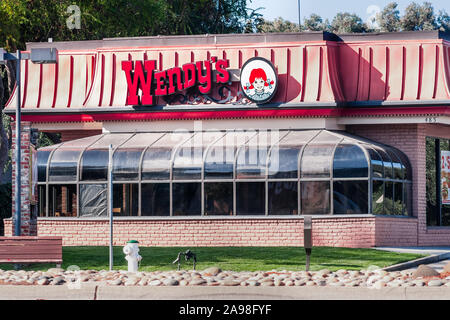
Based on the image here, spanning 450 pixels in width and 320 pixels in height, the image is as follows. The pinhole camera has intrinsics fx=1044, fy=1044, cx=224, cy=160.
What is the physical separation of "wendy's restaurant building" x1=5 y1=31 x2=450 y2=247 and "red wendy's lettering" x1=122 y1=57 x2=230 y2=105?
0.15 feet

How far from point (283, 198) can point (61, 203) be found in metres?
A: 7.44

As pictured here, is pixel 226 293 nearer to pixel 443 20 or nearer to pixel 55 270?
pixel 55 270

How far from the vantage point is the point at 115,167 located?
33688 mm

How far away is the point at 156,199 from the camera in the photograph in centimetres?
3353

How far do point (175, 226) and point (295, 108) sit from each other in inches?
213

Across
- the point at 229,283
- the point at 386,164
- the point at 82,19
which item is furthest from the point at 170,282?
the point at 82,19

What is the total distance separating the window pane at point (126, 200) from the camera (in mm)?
33656

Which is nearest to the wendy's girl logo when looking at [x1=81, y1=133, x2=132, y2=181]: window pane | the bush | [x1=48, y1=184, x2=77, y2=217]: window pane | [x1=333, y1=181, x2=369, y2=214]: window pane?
[x1=333, y1=181, x2=369, y2=214]: window pane

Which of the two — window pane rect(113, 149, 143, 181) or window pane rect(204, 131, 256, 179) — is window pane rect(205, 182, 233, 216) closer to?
window pane rect(204, 131, 256, 179)

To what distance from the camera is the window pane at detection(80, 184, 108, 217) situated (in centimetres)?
3388

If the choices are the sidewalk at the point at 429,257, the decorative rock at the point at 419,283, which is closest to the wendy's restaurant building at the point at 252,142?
the sidewalk at the point at 429,257
